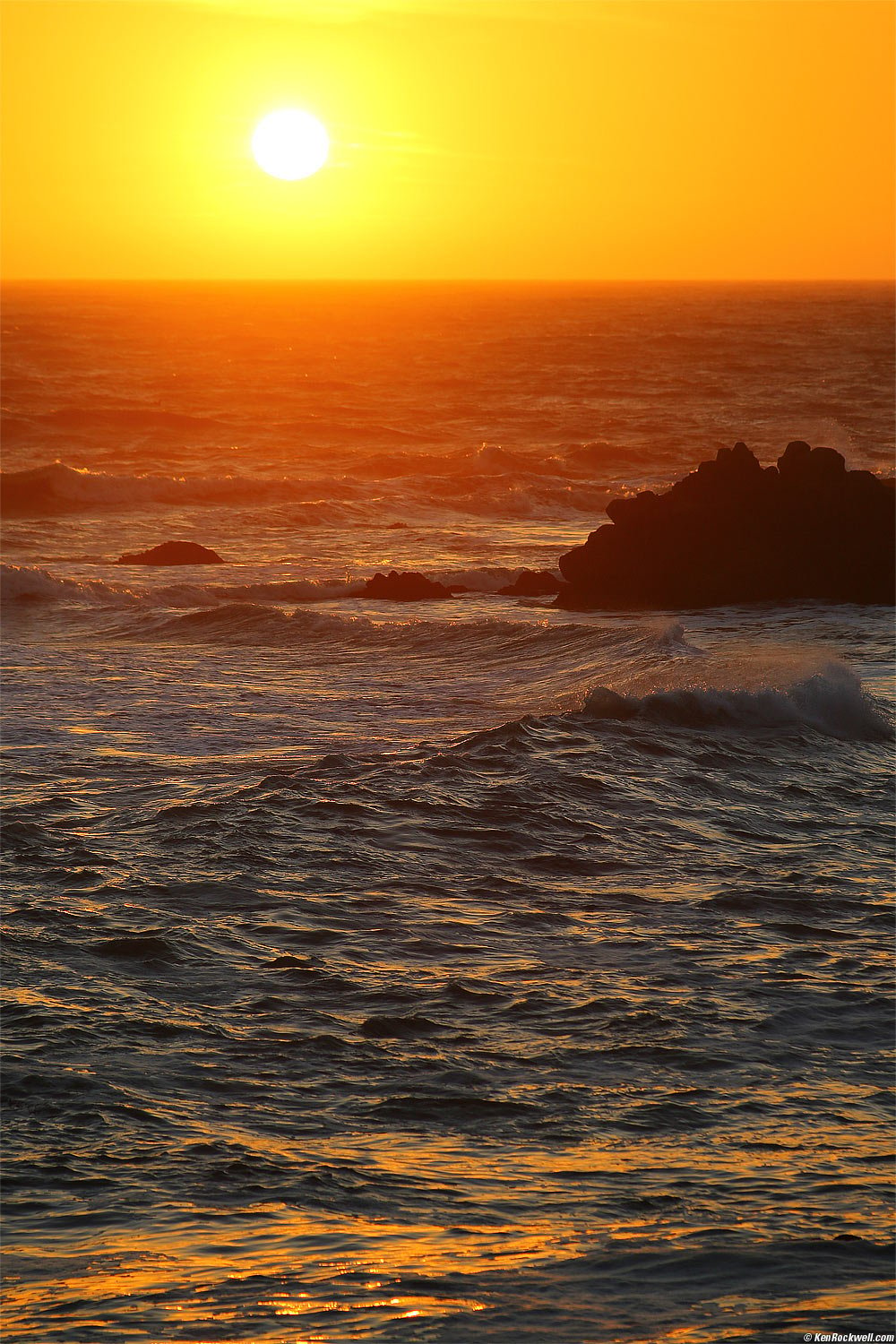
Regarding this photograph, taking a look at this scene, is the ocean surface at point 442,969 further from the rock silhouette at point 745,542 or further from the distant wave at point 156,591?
the rock silhouette at point 745,542

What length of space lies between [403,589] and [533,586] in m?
2.02

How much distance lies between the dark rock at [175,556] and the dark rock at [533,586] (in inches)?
223

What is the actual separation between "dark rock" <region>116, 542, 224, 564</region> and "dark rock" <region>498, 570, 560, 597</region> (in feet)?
18.5

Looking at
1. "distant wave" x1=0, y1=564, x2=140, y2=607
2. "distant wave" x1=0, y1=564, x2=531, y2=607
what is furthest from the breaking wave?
"distant wave" x1=0, y1=564, x2=140, y2=607

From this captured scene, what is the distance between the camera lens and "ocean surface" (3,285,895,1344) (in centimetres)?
539

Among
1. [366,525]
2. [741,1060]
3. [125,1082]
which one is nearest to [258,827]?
[125,1082]

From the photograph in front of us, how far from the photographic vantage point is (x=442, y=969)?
8086 millimetres

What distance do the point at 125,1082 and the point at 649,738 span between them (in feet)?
23.3

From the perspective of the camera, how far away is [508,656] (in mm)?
17484

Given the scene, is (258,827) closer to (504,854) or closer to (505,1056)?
(504,854)

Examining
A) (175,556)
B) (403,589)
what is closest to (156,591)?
(403,589)

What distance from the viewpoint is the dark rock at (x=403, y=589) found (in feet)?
72.5

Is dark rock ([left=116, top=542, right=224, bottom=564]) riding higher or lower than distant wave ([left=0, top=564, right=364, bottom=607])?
higher

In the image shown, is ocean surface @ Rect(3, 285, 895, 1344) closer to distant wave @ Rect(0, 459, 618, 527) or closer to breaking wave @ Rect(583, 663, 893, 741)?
breaking wave @ Rect(583, 663, 893, 741)
